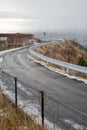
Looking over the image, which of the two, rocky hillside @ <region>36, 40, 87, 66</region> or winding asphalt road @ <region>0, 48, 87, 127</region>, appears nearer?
winding asphalt road @ <region>0, 48, 87, 127</region>

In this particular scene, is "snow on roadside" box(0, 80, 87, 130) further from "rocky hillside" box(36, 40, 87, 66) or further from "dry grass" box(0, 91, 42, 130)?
"rocky hillside" box(36, 40, 87, 66)

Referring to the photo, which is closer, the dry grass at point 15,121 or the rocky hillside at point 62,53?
the dry grass at point 15,121

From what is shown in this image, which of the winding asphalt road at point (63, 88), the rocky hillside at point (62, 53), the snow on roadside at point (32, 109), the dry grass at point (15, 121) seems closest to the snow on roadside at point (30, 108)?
the snow on roadside at point (32, 109)

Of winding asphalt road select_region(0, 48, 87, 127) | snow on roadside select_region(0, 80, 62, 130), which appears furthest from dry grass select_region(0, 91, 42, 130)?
winding asphalt road select_region(0, 48, 87, 127)

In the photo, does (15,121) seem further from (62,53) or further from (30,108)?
(62,53)

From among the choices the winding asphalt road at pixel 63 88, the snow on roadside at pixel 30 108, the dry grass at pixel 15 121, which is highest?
the dry grass at pixel 15 121

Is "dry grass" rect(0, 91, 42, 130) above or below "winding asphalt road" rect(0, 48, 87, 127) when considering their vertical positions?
above

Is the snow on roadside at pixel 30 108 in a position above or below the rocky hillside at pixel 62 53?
above

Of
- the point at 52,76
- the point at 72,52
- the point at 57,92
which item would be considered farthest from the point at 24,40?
the point at 57,92

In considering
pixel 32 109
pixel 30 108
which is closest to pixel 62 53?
pixel 30 108

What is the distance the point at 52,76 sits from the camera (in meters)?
21.5

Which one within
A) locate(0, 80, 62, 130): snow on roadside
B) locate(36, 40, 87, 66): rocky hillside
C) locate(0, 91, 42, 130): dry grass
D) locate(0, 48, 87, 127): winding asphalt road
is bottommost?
locate(36, 40, 87, 66): rocky hillside

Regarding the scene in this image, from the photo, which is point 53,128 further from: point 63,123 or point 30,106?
point 30,106

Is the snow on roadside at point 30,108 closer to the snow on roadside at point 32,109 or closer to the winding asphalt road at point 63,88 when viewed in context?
the snow on roadside at point 32,109
